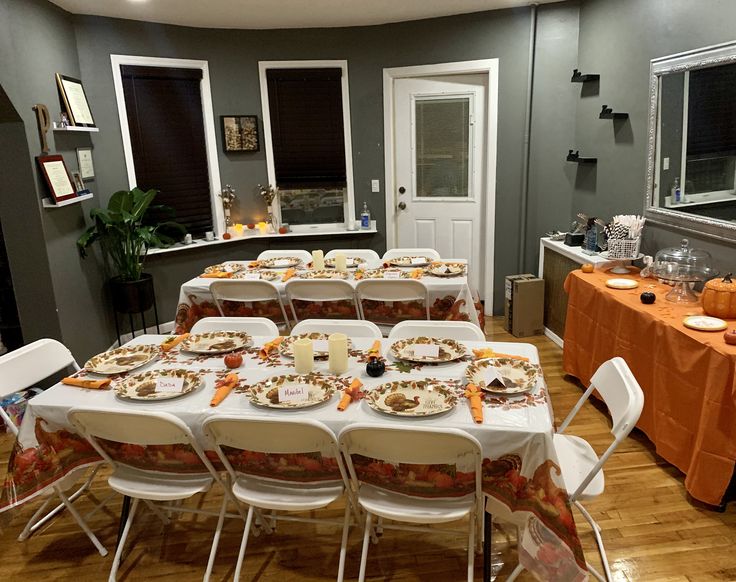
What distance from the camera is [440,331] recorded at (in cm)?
273

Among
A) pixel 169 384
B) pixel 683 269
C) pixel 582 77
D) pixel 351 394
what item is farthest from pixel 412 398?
pixel 582 77

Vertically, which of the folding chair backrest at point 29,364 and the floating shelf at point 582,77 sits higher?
the floating shelf at point 582,77

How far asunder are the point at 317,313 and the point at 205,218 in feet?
7.00

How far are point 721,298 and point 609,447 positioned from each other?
3.90ft

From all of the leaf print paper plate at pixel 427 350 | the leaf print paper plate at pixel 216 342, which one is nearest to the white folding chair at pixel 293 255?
the leaf print paper plate at pixel 216 342

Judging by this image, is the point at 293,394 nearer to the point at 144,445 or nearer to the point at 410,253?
the point at 144,445

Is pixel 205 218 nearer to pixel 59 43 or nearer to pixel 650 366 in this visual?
pixel 59 43

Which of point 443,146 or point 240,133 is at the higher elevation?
point 240,133

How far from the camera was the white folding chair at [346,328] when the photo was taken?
2.77 m

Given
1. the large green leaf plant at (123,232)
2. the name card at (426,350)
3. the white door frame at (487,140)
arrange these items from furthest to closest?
1. the white door frame at (487,140)
2. the large green leaf plant at (123,232)
3. the name card at (426,350)

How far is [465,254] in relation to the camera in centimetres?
538

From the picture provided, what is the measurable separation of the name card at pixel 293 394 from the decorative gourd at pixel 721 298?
2.07 m

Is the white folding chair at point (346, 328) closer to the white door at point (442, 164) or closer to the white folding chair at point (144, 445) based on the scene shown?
the white folding chair at point (144, 445)

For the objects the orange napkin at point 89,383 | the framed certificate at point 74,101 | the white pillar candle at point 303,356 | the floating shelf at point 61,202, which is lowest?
the orange napkin at point 89,383
